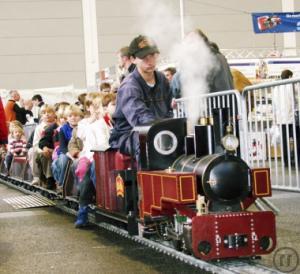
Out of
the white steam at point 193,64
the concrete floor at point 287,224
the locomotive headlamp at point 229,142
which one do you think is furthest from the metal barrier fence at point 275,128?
the locomotive headlamp at point 229,142

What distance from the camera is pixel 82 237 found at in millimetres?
7387

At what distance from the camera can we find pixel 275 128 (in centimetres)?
758

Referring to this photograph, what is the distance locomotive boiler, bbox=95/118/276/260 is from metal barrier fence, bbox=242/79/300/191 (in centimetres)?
160

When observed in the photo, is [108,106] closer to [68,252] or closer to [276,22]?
[68,252]

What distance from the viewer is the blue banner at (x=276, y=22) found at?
79.7 ft

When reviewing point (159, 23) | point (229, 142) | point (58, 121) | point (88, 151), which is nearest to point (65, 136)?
point (88, 151)

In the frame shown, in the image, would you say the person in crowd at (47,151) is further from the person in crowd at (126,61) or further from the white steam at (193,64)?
the white steam at (193,64)

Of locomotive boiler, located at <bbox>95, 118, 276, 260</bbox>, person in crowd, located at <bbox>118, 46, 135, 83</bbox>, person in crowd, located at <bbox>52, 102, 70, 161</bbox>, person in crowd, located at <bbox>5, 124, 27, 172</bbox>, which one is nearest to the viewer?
locomotive boiler, located at <bbox>95, 118, 276, 260</bbox>

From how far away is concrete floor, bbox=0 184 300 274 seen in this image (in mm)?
5852

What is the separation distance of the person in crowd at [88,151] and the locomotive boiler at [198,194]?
178 cm

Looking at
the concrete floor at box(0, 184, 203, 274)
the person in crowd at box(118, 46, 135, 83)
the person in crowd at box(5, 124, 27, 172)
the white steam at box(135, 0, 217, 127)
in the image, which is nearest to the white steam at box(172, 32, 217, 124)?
the white steam at box(135, 0, 217, 127)

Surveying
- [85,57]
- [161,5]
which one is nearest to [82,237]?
[161,5]

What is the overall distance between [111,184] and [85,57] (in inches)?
820

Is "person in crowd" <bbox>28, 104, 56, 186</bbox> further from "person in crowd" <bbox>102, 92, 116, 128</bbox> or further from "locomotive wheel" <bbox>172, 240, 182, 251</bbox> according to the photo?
"locomotive wheel" <bbox>172, 240, 182, 251</bbox>
